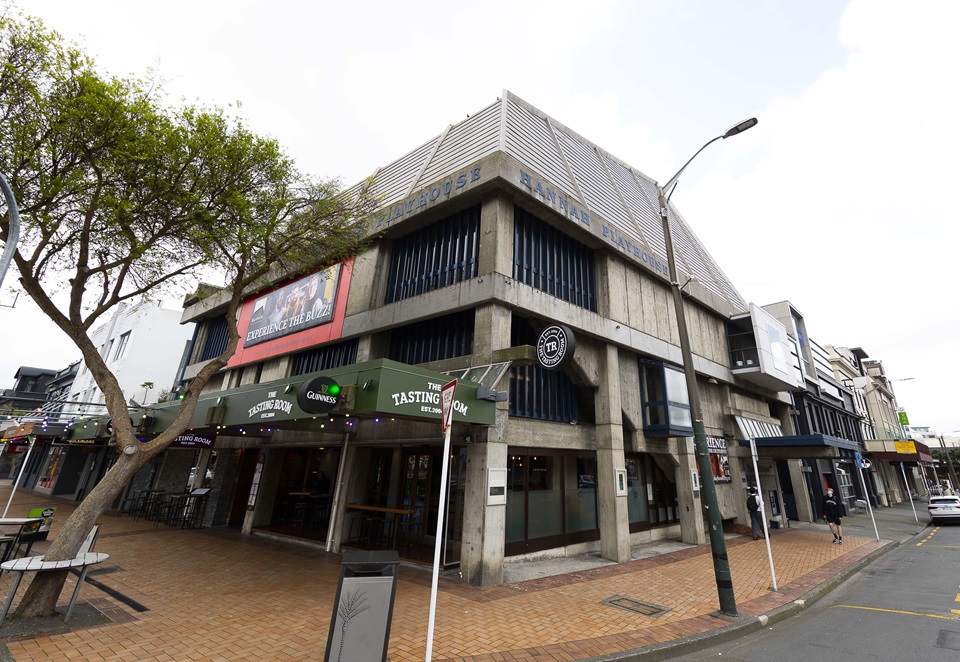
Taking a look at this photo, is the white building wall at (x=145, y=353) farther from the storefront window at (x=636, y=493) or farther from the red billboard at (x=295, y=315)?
the storefront window at (x=636, y=493)

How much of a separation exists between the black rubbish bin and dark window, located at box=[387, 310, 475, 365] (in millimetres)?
7892

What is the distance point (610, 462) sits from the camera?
504 inches

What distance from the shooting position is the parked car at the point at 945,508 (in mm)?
23031

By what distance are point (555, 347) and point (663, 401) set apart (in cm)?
706

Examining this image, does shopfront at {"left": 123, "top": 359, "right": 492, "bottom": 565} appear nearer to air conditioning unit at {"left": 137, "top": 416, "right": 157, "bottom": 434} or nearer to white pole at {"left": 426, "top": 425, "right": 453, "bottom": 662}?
air conditioning unit at {"left": 137, "top": 416, "right": 157, "bottom": 434}

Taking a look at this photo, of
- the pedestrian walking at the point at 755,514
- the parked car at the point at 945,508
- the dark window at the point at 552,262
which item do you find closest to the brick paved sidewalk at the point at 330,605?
the pedestrian walking at the point at 755,514

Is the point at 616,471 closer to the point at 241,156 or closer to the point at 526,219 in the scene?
the point at 526,219

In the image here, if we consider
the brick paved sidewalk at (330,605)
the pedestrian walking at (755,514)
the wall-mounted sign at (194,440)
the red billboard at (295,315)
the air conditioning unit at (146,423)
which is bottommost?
the brick paved sidewalk at (330,605)

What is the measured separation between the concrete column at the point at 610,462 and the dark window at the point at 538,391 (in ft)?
3.22

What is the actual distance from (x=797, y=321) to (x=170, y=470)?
37991mm

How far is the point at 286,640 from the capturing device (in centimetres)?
575

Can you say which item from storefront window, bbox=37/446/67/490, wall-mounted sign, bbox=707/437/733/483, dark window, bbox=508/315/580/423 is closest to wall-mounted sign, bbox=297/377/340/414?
dark window, bbox=508/315/580/423

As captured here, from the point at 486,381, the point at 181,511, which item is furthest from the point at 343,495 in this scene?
the point at 181,511

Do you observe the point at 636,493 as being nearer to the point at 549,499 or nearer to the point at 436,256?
the point at 549,499
